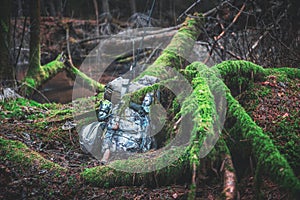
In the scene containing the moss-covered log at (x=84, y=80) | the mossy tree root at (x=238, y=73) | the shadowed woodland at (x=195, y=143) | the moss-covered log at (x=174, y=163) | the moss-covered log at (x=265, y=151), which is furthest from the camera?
the moss-covered log at (x=84, y=80)

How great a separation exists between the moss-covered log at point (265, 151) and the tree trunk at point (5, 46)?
488 cm

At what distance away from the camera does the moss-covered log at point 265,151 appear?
1940 millimetres

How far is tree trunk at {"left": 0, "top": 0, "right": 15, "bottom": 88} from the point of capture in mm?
5832

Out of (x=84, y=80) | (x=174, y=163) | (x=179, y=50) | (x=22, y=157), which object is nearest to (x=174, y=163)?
(x=174, y=163)

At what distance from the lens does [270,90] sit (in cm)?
313

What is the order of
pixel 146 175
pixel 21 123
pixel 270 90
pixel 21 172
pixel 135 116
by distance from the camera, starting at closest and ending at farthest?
pixel 146 175 → pixel 21 172 → pixel 270 90 → pixel 135 116 → pixel 21 123

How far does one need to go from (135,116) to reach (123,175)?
3.48 ft

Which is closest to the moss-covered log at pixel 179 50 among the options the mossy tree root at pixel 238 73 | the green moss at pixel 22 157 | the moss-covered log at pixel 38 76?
the mossy tree root at pixel 238 73

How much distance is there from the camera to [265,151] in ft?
7.06

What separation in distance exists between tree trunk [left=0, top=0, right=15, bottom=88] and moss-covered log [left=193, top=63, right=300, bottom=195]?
4882 mm

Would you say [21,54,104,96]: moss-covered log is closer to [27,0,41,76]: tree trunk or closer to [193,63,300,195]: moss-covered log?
[27,0,41,76]: tree trunk

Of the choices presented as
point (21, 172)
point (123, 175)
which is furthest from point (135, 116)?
point (21, 172)

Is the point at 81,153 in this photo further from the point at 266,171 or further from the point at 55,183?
the point at 266,171

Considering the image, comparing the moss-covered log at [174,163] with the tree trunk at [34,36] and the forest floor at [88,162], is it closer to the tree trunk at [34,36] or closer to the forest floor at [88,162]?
the forest floor at [88,162]
